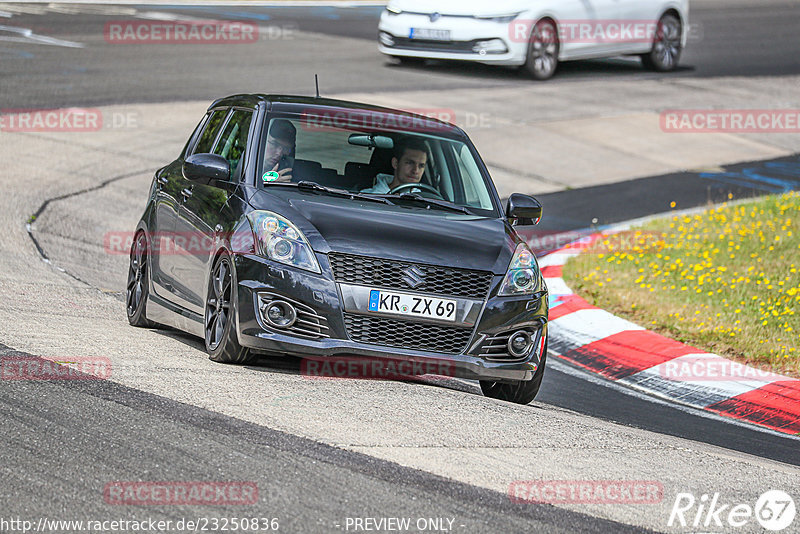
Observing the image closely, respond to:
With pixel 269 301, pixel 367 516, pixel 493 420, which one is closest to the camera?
pixel 367 516

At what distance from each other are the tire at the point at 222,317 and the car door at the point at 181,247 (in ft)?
1.18

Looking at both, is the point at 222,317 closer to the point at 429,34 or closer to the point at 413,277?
the point at 413,277

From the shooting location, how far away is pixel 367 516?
15.8 ft

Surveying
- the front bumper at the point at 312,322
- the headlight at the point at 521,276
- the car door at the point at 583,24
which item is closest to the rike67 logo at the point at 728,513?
the front bumper at the point at 312,322

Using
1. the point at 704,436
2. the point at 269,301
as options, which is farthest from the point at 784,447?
the point at 269,301

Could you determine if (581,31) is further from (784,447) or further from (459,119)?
(784,447)

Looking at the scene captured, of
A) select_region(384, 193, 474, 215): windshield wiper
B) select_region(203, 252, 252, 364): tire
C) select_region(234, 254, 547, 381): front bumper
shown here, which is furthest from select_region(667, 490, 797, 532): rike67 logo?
select_region(384, 193, 474, 215): windshield wiper

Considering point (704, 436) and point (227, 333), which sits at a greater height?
point (227, 333)

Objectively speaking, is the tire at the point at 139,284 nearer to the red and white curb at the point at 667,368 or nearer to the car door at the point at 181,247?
the car door at the point at 181,247

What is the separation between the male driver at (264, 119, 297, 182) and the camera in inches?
309

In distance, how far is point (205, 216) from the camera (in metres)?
7.85

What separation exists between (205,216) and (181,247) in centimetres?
A: 44

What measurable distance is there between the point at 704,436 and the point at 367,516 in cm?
341

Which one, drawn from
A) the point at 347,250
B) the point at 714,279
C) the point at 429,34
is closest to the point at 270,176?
the point at 347,250
